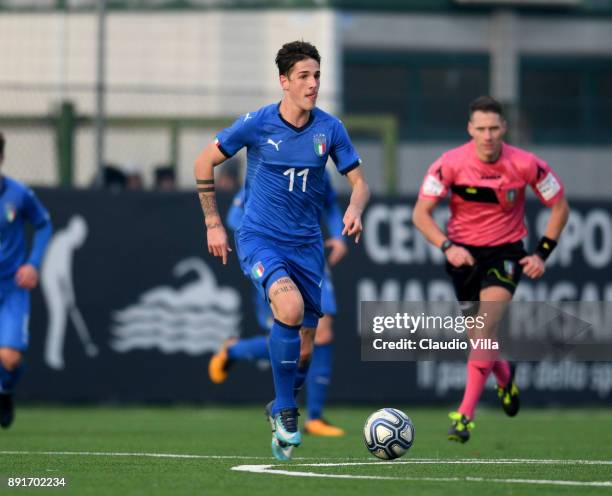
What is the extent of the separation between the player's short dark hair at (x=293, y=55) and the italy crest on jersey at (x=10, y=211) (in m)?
3.73

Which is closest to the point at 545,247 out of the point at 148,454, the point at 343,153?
the point at 343,153

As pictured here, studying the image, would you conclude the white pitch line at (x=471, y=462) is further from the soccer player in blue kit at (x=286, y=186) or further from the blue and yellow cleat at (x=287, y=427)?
the soccer player in blue kit at (x=286, y=186)

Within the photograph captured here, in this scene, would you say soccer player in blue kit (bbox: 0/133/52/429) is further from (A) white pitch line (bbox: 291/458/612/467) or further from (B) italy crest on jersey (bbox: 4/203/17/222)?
(A) white pitch line (bbox: 291/458/612/467)

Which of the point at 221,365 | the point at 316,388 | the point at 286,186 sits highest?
the point at 286,186

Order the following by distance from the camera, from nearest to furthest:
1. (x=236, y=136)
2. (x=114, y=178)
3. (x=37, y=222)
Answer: (x=236, y=136) < (x=37, y=222) < (x=114, y=178)

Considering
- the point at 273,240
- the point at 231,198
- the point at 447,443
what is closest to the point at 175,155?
the point at 231,198

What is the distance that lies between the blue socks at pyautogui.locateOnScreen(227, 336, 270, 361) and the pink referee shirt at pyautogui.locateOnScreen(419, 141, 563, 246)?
2.96 metres

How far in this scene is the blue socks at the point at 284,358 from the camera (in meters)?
9.37

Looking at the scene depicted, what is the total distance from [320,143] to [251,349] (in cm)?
453

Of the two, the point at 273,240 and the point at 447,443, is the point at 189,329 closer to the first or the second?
the point at 447,443

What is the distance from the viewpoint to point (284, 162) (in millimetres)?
9695

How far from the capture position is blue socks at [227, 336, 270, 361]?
45.4ft

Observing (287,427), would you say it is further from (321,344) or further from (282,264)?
(321,344)

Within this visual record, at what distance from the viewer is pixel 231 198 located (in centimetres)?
1692
